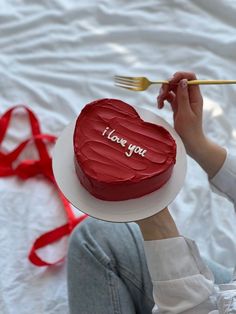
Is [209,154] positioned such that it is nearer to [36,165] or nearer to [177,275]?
[177,275]

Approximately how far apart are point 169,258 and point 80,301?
16cm

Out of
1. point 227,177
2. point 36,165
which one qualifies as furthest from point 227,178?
point 36,165

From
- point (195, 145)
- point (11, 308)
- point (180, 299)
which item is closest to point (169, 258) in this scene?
point (180, 299)

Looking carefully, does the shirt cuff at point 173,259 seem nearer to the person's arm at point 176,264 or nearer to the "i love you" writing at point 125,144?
the person's arm at point 176,264

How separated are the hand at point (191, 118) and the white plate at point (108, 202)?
63 millimetres

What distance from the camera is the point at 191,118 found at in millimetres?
713

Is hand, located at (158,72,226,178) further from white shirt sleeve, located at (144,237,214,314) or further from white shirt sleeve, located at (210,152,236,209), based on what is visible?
white shirt sleeve, located at (144,237,214,314)

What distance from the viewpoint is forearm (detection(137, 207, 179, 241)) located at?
2.18 feet

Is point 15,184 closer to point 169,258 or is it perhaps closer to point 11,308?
point 11,308

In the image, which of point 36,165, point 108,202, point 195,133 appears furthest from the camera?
point 36,165

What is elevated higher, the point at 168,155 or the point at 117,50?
the point at 168,155

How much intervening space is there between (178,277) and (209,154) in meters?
0.17

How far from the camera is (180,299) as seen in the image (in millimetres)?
644

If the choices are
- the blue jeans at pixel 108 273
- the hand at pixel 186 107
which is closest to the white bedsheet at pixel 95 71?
the blue jeans at pixel 108 273
